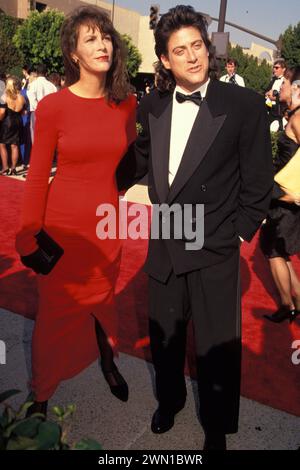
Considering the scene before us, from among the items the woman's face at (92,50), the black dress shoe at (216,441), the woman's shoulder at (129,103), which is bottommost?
the black dress shoe at (216,441)

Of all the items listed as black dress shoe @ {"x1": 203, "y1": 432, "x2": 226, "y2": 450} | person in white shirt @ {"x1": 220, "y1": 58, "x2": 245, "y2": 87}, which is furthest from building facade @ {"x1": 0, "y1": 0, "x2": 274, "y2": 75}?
black dress shoe @ {"x1": 203, "y1": 432, "x2": 226, "y2": 450}

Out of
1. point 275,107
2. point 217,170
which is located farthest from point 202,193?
point 275,107

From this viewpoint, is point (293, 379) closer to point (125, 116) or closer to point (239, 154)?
point (239, 154)

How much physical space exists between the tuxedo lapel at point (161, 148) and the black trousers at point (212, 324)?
429 mm

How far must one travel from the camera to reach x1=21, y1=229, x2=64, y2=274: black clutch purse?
2463 millimetres

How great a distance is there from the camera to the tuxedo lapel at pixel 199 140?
7.21 feet

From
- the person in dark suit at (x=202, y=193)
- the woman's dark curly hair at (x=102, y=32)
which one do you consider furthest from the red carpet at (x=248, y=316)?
the woman's dark curly hair at (x=102, y=32)

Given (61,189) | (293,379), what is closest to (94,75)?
(61,189)

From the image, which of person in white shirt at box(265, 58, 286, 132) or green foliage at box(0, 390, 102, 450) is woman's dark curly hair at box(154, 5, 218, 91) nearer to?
green foliage at box(0, 390, 102, 450)

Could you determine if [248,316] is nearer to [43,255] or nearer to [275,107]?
[43,255]

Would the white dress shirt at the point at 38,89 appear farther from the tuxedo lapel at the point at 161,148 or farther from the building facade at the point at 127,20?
the building facade at the point at 127,20

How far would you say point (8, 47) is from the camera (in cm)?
3862

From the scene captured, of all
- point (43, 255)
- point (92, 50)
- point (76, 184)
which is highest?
point (92, 50)

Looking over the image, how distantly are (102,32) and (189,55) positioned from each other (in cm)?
52
